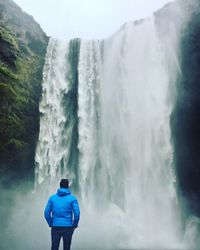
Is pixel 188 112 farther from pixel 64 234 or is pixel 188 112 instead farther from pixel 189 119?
pixel 64 234

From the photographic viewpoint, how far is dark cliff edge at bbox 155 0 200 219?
17.4 meters

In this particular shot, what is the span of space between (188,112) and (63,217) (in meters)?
13.5

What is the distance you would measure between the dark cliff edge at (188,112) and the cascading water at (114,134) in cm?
52

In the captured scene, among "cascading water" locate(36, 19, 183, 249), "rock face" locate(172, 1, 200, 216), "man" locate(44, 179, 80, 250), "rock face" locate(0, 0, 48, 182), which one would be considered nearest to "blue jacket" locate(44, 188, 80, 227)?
"man" locate(44, 179, 80, 250)

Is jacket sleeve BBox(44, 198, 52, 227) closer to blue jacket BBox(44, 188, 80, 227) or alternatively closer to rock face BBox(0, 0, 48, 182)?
blue jacket BBox(44, 188, 80, 227)

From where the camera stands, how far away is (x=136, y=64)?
20.5 meters

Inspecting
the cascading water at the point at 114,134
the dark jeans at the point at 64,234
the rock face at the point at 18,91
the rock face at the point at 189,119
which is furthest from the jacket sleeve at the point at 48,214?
the rock face at the point at 189,119

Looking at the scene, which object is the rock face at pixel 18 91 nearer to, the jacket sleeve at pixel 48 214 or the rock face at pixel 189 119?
the rock face at pixel 189 119

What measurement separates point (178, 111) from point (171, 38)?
15.4ft

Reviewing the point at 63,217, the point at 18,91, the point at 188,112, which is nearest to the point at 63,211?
the point at 63,217

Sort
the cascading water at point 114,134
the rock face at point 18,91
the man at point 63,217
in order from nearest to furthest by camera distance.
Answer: the man at point 63,217 < the cascading water at point 114,134 < the rock face at point 18,91

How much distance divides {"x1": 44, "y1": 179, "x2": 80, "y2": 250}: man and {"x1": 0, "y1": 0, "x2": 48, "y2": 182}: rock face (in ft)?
38.5

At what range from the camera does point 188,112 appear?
1820 centimetres

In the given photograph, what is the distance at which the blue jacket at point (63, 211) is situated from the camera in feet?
20.1
